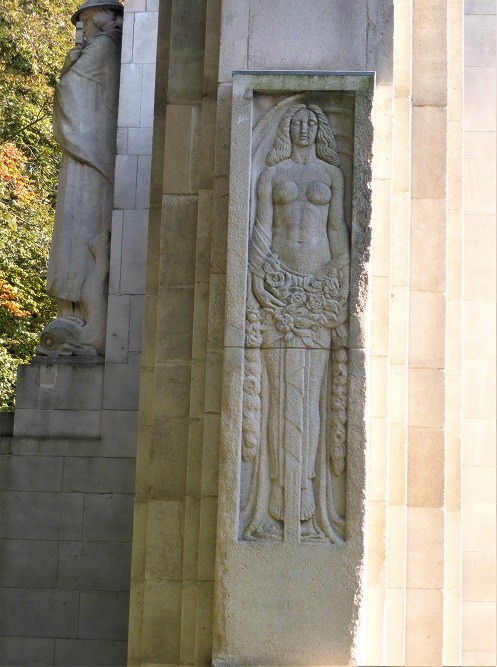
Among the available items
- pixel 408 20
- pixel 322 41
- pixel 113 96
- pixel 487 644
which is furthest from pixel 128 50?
pixel 487 644

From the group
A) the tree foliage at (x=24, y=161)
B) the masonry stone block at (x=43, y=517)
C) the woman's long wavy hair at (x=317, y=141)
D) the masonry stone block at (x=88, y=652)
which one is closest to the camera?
the woman's long wavy hair at (x=317, y=141)

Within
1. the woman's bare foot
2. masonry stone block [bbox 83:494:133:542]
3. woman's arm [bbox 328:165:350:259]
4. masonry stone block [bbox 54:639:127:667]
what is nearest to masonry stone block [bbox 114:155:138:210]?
masonry stone block [bbox 83:494:133:542]

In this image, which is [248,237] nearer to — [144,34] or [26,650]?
[26,650]

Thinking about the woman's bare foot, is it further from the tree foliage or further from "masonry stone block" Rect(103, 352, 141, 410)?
the tree foliage

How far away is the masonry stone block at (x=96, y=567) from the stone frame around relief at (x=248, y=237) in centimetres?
517

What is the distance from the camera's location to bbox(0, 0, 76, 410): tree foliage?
75.6 feet

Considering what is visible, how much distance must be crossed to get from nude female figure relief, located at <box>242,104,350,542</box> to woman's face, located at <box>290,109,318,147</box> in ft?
0.72

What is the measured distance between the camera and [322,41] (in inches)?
311

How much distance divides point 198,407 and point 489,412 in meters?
3.81

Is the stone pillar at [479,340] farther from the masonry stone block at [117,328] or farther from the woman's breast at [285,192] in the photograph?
the masonry stone block at [117,328]

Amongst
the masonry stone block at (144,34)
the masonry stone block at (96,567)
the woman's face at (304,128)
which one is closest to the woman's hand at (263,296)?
the woman's face at (304,128)

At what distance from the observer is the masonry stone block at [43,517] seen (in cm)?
1226

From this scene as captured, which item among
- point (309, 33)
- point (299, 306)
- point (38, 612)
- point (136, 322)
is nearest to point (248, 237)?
point (299, 306)

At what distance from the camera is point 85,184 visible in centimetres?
1348
